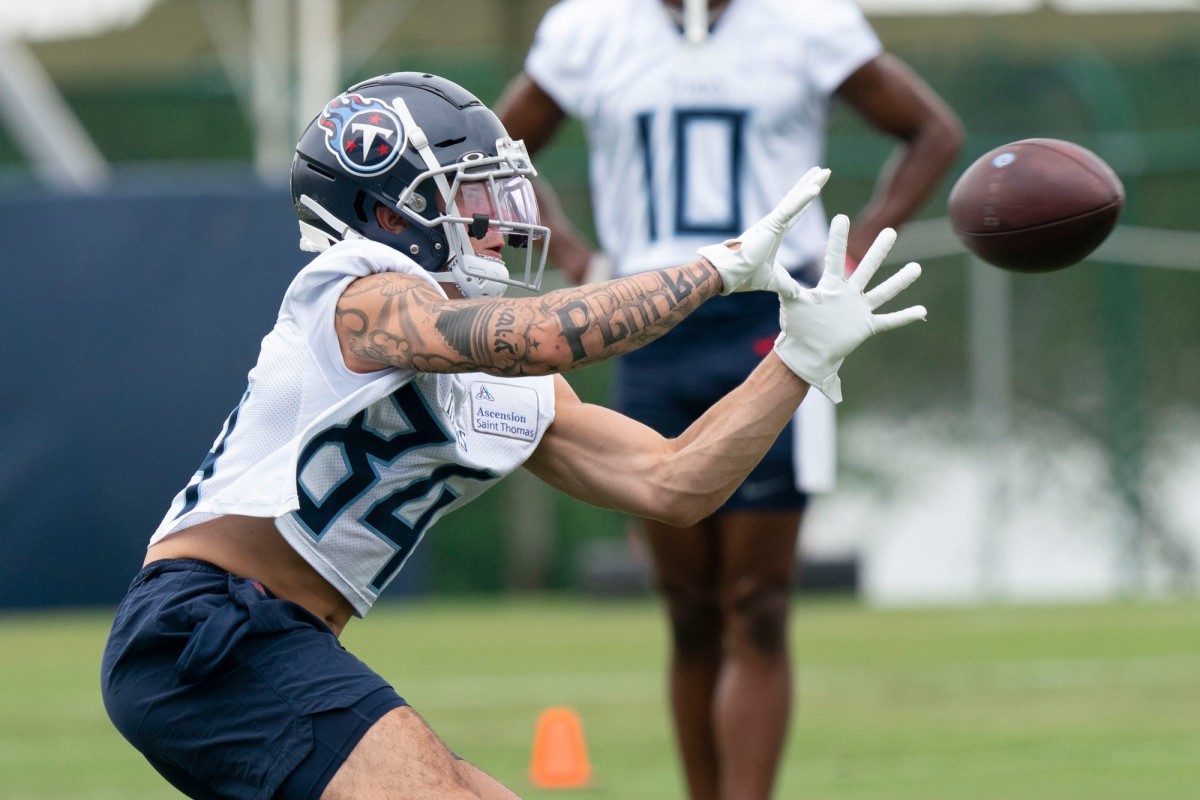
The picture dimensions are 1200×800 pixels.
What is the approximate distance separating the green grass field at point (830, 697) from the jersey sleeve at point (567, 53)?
2026mm

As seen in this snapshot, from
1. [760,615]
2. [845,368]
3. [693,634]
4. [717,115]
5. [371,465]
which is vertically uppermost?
[717,115]

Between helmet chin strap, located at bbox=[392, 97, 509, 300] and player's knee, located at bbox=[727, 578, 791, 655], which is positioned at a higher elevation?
helmet chin strap, located at bbox=[392, 97, 509, 300]

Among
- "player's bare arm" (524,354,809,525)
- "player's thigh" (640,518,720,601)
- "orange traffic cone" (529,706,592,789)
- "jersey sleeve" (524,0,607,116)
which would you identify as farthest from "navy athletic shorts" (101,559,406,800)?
"orange traffic cone" (529,706,592,789)

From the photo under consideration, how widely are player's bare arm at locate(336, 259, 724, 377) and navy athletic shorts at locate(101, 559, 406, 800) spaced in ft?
1.50

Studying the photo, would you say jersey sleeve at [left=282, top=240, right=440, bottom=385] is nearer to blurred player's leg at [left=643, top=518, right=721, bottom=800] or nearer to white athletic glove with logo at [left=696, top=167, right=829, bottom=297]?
white athletic glove with logo at [left=696, top=167, right=829, bottom=297]

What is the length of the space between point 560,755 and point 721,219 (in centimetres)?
180

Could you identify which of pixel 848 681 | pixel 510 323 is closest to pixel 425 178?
pixel 510 323

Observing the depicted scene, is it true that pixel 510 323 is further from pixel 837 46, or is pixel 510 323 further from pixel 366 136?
pixel 837 46

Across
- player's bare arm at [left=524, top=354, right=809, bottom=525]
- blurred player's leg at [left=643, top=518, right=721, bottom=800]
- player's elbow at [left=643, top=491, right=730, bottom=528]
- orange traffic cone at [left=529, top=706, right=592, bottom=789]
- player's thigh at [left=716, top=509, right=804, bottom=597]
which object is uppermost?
player's bare arm at [left=524, top=354, right=809, bottom=525]

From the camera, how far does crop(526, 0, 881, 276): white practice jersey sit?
4.91 meters

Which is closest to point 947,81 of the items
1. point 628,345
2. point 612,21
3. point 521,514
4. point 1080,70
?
point 1080,70

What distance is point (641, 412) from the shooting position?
16.4 feet

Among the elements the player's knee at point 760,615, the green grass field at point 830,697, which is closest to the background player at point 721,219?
the player's knee at point 760,615

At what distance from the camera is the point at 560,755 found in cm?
584
